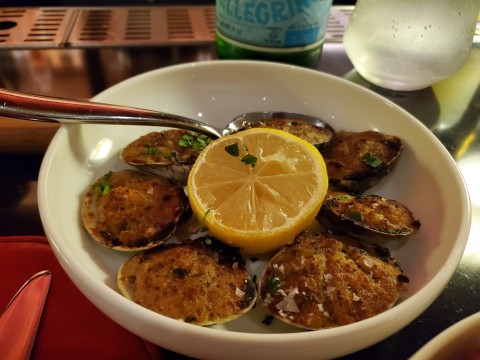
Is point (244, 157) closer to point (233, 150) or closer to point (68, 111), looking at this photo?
point (233, 150)

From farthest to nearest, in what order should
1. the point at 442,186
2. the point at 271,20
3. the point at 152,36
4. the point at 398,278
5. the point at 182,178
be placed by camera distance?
1. the point at 152,36
2. the point at 271,20
3. the point at 182,178
4. the point at 442,186
5. the point at 398,278

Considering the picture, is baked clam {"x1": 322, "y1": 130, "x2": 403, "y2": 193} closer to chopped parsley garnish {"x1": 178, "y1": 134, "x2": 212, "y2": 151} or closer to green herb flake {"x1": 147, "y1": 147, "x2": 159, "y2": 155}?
chopped parsley garnish {"x1": 178, "y1": 134, "x2": 212, "y2": 151}

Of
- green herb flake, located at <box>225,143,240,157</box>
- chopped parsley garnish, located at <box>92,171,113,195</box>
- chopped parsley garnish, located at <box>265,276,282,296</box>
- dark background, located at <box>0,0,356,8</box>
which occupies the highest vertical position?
green herb flake, located at <box>225,143,240,157</box>

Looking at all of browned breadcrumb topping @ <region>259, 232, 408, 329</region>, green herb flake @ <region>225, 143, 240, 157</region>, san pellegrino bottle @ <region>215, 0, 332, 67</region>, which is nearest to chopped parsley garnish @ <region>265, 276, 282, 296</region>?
browned breadcrumb topping @ <region>259, 232, 408, 329</region>

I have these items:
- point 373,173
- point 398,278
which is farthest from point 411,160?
point 398,278

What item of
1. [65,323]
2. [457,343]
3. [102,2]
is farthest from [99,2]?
[457,343]

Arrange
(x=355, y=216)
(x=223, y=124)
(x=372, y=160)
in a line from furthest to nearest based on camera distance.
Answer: (x=223, y=124), (x=372, y=160), (x=355, y=216)

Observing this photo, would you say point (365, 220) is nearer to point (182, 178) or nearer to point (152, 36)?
point (182, 178)
